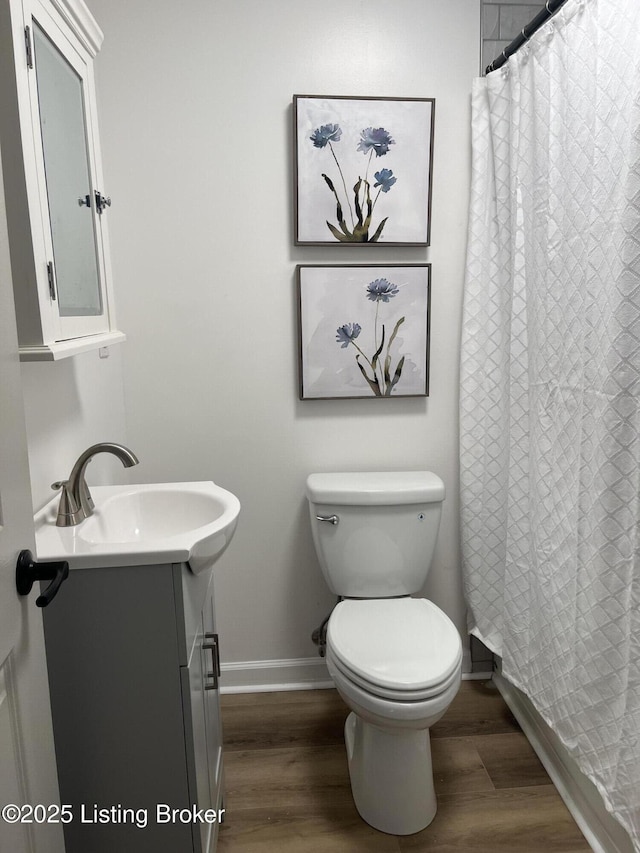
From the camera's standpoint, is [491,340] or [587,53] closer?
[587,53]

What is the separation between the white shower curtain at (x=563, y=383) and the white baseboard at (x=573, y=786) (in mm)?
189

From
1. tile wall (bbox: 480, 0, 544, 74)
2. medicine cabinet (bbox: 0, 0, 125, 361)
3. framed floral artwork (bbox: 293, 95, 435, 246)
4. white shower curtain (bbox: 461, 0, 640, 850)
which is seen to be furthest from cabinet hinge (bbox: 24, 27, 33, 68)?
tile wall (bbox: 480, 0, 544, 74)

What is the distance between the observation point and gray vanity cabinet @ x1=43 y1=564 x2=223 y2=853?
1.15 metres

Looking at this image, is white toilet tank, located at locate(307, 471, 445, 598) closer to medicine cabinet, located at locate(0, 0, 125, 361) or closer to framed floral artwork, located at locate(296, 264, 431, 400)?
framed floral artwork, located at locate(296, 264, 431, 400)

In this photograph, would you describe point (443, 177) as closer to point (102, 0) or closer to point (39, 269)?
point (102, 0)

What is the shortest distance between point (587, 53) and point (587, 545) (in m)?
1.07

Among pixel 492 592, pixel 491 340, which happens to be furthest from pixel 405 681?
pixel 491 340

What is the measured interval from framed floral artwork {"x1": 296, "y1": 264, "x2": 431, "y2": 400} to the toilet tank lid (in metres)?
0.28

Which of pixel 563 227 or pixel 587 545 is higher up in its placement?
pixel 563 227

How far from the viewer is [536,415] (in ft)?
5.47

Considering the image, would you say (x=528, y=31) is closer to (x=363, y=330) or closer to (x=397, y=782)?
(x=363, y=330)

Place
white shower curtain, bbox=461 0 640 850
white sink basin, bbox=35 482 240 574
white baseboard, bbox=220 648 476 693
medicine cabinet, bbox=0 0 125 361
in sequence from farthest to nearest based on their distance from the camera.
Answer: white baseboard, bbox=220 648 476 693 < white shower curtain, bbox=461 0 640 850 < white sink basin, bbox=35 482 240 574 < medicine cabinet, bbox=0 0 125 361

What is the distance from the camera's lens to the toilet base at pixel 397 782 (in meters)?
1.63

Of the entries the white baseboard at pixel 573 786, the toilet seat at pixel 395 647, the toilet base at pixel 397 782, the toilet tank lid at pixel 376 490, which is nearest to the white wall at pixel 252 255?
the toilet tank lid at pixel 376 490
